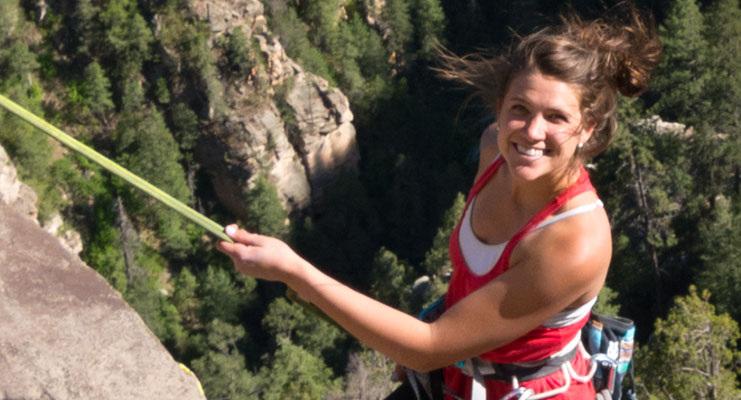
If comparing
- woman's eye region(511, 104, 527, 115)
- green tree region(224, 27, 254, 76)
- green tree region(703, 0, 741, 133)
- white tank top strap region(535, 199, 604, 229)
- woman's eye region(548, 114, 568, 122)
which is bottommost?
green tree region(224, 27, 254, 76)

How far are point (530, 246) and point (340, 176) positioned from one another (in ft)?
114

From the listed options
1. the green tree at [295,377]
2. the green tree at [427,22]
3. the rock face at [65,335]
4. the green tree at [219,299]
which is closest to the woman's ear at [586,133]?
the rock face at [65,335]

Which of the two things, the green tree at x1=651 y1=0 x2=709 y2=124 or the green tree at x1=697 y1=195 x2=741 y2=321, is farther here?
the green tree at x1=651 y1=0 x2=709 y2=124

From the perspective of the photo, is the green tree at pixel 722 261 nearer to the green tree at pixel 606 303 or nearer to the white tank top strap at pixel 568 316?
the green tree at pixel 606 303

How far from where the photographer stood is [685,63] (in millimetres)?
28797

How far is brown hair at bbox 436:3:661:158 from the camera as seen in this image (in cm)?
233

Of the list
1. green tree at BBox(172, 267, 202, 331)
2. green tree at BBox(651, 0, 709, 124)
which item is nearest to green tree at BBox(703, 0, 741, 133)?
green tree at BBox(651, 0, 709, 124)

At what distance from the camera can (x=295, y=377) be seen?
27078 mm

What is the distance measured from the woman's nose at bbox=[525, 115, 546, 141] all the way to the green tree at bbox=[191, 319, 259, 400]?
944 inches

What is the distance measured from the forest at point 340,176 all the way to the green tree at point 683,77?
0.05 m

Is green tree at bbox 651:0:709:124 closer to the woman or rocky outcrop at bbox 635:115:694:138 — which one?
rocky outcrop at bbox 635:115:694:138

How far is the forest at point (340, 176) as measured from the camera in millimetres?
26734

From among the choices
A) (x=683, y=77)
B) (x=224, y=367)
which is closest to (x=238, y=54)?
(x=224, y=367)

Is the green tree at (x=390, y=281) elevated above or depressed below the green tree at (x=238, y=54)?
below
